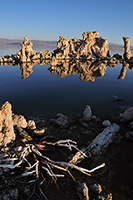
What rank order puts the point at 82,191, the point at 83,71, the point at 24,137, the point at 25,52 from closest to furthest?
the point at 82,191 < the point at 24,137 < the point at 83,71 < the point at 25,52

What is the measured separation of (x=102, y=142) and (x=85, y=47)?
88837 mm

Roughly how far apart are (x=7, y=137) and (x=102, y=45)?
9305 centimetres

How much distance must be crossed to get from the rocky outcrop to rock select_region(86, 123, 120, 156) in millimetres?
80950

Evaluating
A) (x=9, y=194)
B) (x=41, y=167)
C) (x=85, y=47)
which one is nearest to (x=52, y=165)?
(x=41, y=167)

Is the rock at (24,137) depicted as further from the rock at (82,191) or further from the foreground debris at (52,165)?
the rock at (82,191)

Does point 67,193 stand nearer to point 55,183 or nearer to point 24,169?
point 55,183

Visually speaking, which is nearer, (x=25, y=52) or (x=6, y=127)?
(x=6, y=127)

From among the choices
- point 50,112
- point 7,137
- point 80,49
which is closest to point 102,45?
point 80,49

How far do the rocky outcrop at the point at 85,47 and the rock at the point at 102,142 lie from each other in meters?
80.9

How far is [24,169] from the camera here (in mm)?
7598

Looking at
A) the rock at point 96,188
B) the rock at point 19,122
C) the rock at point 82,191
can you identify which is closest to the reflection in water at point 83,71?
the rock at point 19,122

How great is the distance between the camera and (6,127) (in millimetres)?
10203

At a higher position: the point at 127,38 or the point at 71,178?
the point at 127,38

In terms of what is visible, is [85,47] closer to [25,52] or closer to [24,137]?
[25,52]
